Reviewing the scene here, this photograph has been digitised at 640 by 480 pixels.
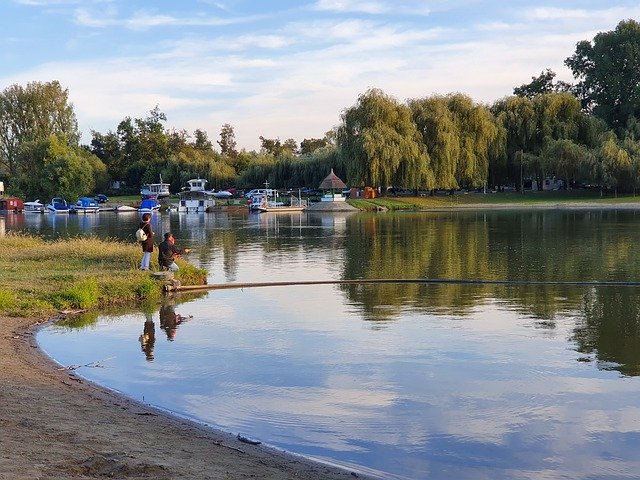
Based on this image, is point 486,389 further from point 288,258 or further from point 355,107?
point 355,107

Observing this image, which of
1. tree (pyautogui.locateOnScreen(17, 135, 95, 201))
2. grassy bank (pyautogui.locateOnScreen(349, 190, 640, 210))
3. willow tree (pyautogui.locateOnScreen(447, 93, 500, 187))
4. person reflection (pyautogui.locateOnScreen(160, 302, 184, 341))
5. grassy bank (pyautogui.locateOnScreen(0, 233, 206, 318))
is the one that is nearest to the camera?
person reflection (pyautogui.locateOnScreen(160, 302, 184, 341))

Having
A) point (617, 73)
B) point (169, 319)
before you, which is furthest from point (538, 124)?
point (169, 319)

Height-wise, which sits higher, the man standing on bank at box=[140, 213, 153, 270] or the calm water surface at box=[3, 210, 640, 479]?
the man standing on bank at box=[140, 213, 153, 270]

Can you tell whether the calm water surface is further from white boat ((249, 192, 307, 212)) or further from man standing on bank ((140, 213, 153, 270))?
white boat ((249, 192, 307, 212))

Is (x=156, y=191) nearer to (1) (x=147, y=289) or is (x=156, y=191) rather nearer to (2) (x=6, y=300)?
(1) (x=147, y=289)

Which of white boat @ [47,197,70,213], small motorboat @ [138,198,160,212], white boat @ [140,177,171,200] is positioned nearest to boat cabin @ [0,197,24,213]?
white boat @ [47,197,70,213]

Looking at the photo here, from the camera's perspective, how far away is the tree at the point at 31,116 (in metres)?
106

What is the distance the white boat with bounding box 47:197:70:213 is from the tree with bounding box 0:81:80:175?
11569 mm

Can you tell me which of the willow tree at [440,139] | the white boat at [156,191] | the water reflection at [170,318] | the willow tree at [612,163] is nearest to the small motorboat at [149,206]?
the white boat at [156,191]

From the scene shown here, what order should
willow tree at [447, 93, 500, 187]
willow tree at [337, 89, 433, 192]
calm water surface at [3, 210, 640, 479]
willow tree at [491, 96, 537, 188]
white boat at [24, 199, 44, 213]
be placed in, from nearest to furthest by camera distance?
calm water surface at [3, 210, 640, 479], willow tree at [337, 89, 433, 192], willow tree at [447, 93, 500, 187], willow tree at [491, 96, 537, 188], white boat at [24, 199, 44, 213]

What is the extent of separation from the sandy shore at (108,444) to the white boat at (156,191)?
100m

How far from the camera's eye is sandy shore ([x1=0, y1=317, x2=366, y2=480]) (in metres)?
6.57

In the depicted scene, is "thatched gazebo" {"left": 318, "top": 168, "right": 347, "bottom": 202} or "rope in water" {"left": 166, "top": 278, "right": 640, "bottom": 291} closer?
"rope in water" {"left": 166, "top": 278, "right": 640, "bottom": 291}

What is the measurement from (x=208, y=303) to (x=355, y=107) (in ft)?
205
